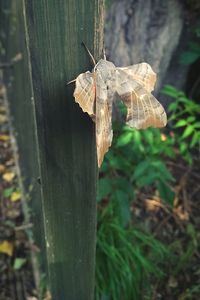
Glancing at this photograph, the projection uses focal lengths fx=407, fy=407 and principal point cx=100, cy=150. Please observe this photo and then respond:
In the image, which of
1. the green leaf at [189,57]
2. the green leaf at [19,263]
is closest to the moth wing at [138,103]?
the green leaf at [19,263]

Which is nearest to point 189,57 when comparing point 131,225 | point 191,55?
point 191,55

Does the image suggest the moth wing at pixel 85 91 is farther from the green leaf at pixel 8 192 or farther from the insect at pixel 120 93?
the green leaf at pixel 8 192

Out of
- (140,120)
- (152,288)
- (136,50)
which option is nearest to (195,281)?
(152,288)

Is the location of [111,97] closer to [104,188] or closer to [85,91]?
[85,91]

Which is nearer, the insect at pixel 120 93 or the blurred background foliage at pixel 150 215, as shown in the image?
the insect at pixel 120 93

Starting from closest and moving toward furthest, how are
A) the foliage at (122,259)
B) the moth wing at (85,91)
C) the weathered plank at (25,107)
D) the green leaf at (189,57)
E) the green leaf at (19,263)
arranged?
the moth wing at (85,91)
the weathered plank at (25,107)
the foliage at (122,259)
the green leaf at (19,263)
the green leaf at (189,57)
